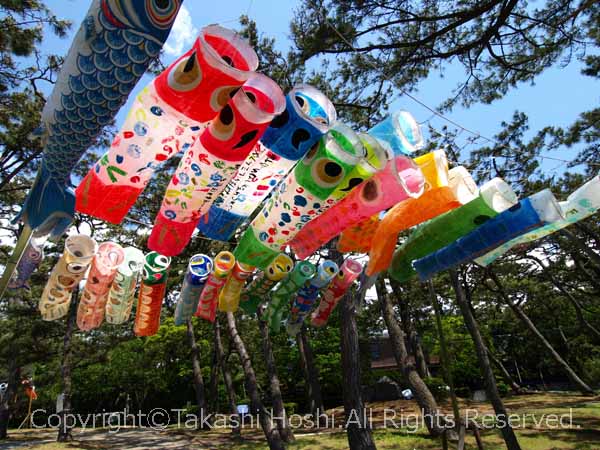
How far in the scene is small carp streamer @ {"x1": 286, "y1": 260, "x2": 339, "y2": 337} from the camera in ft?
13.7

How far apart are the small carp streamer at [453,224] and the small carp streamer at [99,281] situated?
247 centimetres

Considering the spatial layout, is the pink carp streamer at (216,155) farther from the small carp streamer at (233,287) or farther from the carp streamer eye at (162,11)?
the small carp streamer at (233,287)

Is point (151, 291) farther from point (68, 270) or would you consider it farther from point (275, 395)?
point (275, 395)

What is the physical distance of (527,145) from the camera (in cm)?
824

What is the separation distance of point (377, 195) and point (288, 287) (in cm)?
186

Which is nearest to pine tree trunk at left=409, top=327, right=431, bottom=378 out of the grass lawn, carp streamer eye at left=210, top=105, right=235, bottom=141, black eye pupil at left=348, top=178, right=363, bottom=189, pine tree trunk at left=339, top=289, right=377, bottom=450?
the grass lawn

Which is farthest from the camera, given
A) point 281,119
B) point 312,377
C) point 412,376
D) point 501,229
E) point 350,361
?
point 312,377

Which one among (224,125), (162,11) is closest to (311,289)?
(224,125)

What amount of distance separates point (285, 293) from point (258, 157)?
194 cm

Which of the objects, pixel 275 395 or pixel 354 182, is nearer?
pixel 354 182

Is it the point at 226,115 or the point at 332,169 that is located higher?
the point at 226,115

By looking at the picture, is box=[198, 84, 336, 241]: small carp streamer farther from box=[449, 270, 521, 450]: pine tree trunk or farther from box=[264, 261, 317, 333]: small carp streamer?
box=[449, 270, 521, 450]: pine tree trunk

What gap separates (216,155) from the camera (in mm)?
2352

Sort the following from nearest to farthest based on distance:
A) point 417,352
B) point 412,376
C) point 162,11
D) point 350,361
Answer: point 162,11
point 350,361
point 412,376
point 417,352
